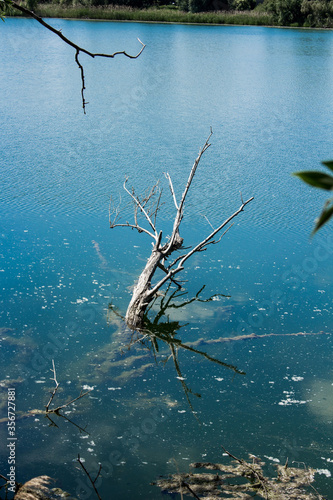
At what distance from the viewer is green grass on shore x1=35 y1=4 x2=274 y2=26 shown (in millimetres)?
→ 23875

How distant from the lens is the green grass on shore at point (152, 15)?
2388 cm

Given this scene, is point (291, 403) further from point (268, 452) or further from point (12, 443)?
point (12, 443)

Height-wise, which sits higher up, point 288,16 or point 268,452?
point 288,16

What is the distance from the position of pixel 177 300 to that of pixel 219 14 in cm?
2667

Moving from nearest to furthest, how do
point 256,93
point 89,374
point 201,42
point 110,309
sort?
point 89,374, point 110,309, point 256,93, point 201,42

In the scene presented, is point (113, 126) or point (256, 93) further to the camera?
point (256, 93)

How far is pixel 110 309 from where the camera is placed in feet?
13.2

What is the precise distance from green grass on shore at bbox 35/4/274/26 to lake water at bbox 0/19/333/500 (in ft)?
50.3

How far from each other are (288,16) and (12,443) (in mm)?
28113

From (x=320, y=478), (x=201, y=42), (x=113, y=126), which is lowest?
(x=320, y=478)

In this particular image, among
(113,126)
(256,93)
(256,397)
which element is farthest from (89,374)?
(256,93)

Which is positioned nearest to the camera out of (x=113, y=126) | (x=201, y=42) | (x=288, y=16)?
(x=113, y=126)

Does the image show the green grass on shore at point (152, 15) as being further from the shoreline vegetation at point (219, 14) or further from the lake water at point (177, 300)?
the lake water at point (177, 300)

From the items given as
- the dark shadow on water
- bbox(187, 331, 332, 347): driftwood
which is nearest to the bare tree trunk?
the dark shadow on water
